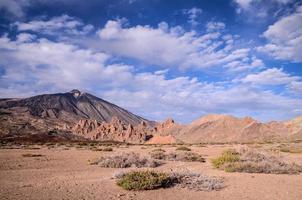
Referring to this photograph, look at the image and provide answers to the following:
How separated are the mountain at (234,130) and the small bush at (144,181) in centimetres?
8107

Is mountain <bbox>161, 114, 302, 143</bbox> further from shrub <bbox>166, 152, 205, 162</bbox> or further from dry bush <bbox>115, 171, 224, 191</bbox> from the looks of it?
dry bush <bbox>115, 171, 224, 191</bbox>

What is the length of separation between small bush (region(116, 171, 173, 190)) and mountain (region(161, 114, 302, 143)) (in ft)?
266

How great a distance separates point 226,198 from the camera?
10016 mm

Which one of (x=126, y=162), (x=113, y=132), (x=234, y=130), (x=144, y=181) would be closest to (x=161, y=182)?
(x=144, y=181)

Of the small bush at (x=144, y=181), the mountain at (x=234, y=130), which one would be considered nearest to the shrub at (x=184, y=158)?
the small bush at (x=144, y=181)

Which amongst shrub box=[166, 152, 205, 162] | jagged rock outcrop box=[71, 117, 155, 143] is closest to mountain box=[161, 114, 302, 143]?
jagged rock outcrop box=[71, 117, 155, 143]

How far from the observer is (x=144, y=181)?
10.9 meters

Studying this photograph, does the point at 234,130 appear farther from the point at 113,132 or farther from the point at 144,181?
the point at 144,181

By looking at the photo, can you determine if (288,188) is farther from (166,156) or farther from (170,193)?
(166,156)

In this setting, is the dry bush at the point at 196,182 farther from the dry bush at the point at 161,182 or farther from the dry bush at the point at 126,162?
the dry bush at the point at 126,162

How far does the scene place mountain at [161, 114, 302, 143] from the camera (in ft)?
299

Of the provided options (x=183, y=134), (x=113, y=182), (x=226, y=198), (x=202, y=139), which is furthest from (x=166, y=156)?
(x=183, y=134)

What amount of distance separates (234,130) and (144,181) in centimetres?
8822

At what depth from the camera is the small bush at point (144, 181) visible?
35.0 ft
